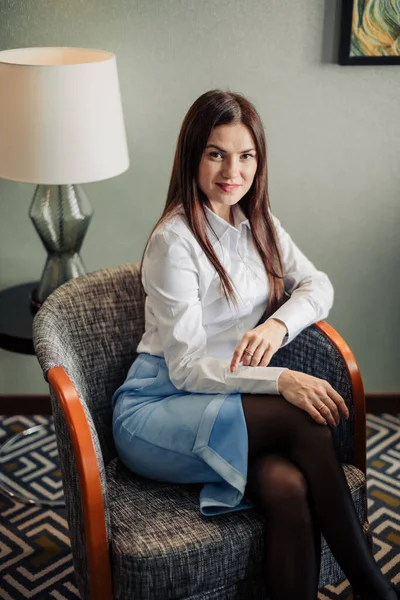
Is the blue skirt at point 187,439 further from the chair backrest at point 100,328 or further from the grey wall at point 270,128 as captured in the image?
the grey wall at point 270,128

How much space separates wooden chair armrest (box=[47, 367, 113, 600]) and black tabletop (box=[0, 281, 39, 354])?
0.62 m

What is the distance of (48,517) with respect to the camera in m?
2.16

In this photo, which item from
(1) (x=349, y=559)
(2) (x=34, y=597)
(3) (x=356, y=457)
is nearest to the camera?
(1) (x=349, y=559)

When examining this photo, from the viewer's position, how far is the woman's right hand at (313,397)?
155 centimetres

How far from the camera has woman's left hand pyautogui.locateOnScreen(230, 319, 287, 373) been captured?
1.66 metres

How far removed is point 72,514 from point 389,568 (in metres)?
0.86

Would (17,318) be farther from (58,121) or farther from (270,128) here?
(270,128)

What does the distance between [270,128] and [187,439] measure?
1105mm

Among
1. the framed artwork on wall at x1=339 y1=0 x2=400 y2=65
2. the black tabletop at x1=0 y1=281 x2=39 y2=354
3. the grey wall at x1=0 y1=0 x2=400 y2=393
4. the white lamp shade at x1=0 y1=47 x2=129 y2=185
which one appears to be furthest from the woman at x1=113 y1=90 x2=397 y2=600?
the framed artwork on wall at x1=339 y1=0 x2=400 y2=65

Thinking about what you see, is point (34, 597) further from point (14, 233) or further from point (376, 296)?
point (376, 296)

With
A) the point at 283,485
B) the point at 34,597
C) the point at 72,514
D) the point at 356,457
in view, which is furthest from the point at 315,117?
the point at 34,597

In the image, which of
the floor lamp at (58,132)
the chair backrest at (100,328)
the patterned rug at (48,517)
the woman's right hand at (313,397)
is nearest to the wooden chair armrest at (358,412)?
the woman's right hand at (313,397)

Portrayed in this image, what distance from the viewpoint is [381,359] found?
2.64m

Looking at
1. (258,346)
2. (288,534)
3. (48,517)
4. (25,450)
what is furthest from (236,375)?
(25,450)
